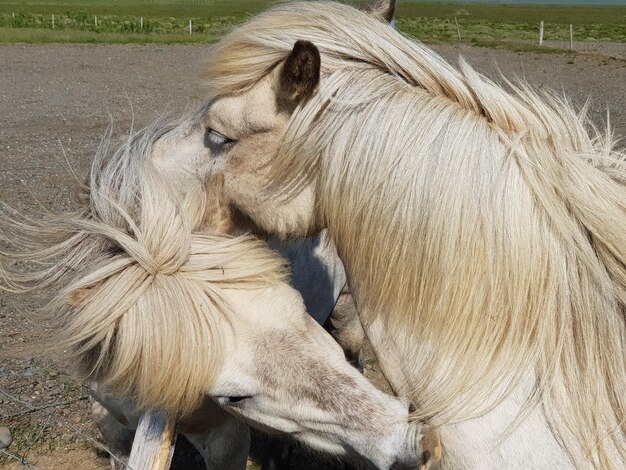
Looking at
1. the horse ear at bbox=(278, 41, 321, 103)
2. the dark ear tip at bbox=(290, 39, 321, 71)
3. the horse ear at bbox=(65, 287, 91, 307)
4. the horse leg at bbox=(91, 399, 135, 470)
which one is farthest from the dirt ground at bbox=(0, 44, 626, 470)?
the dark ear tip at bbox=(290, 39, 321, 71)

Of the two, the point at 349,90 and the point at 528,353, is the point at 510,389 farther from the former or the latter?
the point at 349,90

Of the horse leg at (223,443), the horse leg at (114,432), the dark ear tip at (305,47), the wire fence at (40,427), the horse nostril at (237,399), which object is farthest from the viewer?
the wire fence at (40,427)

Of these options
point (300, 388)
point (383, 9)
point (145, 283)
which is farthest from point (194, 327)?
point (383, 9)

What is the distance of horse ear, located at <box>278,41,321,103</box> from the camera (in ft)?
6.71

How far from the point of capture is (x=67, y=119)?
1265 cm

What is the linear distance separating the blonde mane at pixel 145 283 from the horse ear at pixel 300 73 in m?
0.49

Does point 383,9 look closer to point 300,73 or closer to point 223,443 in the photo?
point 300,73

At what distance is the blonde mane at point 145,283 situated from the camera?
2.08 meters

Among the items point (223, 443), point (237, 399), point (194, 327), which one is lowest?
point (223, 443)

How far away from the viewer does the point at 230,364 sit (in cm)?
215

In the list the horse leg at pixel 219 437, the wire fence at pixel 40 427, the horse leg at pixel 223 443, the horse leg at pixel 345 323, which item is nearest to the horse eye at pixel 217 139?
the horse leg at pixel 219 437

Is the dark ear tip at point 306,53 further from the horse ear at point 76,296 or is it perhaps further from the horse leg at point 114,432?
the horse leg at point 114,432

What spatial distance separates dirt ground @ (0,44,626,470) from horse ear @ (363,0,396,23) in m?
0.44

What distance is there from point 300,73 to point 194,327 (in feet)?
2.61
